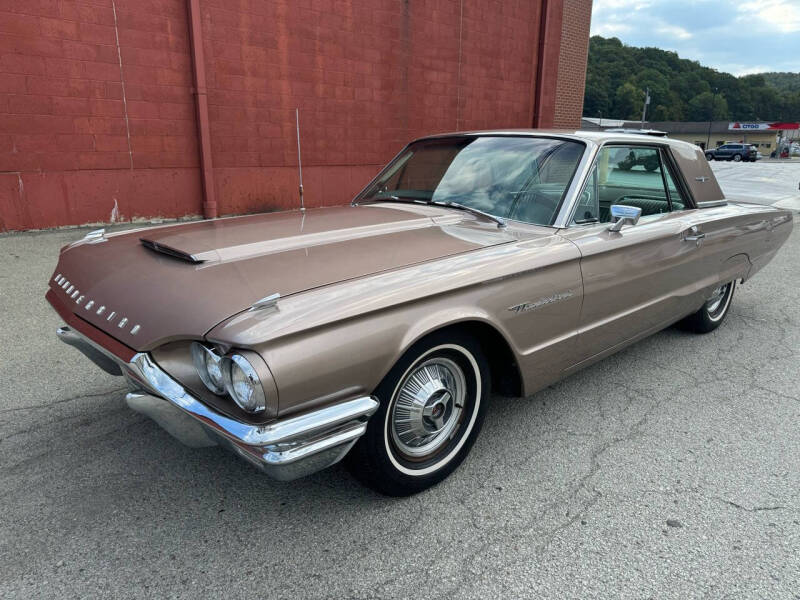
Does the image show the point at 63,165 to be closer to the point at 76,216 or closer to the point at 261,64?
the point at 76,216

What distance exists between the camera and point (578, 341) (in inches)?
111

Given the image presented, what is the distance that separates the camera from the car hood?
1979 millimetres

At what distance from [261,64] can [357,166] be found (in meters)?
2.51

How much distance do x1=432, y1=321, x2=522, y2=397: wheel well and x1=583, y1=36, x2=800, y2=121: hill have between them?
53.3 metres

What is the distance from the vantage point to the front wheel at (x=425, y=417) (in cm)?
212

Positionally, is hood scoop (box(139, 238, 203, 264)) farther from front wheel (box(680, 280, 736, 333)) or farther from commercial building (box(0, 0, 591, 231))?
commercial building (box(0, 0, 591, 231))

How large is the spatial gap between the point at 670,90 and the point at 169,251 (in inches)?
3705

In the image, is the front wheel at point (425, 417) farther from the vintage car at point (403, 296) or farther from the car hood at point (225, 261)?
the car hood at point (225, 261)

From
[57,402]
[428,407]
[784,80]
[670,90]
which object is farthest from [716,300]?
[784,80]

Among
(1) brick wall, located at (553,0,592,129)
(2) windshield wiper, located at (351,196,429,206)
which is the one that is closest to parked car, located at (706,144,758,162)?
(1) brick wall, located at (553,0,592,129)

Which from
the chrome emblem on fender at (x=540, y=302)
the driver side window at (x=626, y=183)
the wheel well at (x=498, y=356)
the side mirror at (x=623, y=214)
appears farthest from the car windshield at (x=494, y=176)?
the wheel well at (x=498, y=356)

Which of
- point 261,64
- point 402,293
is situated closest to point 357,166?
point 261,64

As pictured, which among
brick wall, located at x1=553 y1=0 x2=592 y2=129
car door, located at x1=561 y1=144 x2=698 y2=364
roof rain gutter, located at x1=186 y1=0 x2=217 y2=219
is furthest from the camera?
brick wall, located at x1=553 y1=0 x2=592 y2=129

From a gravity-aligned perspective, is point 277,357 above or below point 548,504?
above
